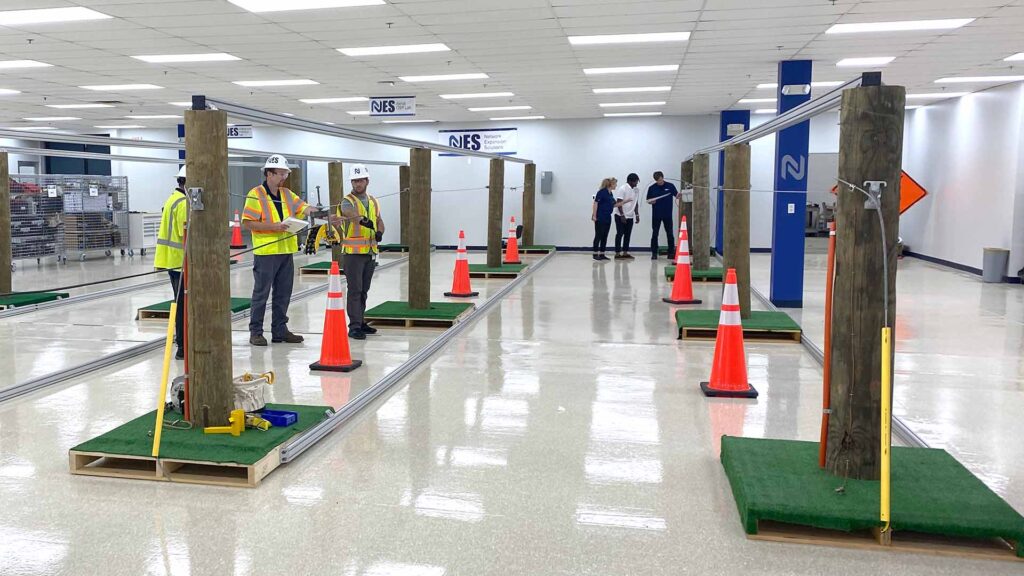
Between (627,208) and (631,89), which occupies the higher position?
(631,89)

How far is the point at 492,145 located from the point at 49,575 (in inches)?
787

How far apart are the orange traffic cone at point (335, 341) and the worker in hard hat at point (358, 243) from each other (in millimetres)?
1265

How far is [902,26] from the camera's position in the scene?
383 inches

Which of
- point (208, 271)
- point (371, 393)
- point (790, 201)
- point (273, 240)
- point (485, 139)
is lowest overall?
point (371, 393)

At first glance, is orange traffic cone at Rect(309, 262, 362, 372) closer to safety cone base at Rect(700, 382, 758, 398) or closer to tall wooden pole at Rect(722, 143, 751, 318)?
safety cone base at Rect(700, 382, 758, 398)

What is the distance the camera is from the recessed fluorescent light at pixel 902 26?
9461 mm

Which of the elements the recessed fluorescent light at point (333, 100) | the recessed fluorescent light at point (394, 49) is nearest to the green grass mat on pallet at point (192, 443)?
the recessed fluorescent light at point (394, 49)

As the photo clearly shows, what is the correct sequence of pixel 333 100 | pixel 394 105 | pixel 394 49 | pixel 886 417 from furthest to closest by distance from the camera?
pixel 333 100, pixel 394 105, pixel 394 49, pixel 886 417

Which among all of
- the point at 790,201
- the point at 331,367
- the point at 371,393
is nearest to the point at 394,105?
the point at 790,201

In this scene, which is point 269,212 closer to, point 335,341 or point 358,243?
point 358,243

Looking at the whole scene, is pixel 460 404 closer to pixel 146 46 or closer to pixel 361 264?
pixel 361 264

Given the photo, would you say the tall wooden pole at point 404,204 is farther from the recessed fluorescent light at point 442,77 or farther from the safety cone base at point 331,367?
the safety cone base at point 331,367

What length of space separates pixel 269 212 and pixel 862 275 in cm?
560

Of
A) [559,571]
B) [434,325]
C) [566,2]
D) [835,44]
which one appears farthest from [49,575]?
[835,44]
